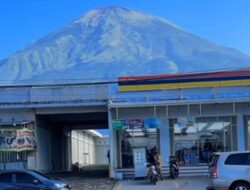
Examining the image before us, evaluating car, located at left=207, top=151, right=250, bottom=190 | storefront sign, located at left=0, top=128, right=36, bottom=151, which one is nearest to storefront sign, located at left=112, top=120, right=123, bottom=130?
storefront sign, located at left=0, top=128, right=36, bottom=151

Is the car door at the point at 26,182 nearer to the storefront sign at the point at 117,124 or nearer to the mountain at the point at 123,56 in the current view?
the storefront sign at the point at 117,124

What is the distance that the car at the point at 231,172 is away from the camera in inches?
733

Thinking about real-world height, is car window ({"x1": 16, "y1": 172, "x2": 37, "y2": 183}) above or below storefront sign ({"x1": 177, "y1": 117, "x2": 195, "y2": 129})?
below

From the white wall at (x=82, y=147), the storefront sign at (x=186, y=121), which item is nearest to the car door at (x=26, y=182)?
the storefront sign at (x=186, y=121)

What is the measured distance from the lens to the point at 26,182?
22.4 meters

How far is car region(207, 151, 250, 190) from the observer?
18.6 m

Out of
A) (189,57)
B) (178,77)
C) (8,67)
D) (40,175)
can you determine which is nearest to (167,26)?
(189,57)

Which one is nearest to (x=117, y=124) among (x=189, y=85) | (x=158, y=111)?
(x=158, y=111)

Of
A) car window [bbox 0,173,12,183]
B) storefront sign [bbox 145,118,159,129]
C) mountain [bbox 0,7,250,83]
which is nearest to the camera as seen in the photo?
car window [bbox 0,173,12,183]

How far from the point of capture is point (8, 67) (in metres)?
177

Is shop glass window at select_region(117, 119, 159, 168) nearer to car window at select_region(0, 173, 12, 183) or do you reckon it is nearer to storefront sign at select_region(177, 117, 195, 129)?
storefront sign at select_region(177, 117, 195, 129)

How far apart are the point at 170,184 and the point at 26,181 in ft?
32.0

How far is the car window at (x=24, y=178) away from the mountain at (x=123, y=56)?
5063 inches

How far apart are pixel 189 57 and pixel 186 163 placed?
133 meters
